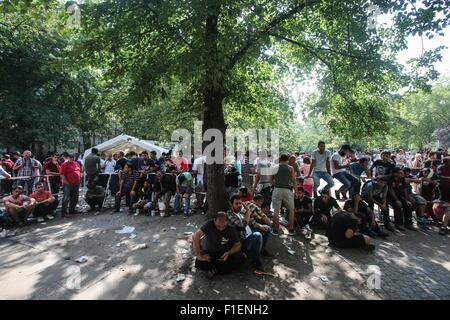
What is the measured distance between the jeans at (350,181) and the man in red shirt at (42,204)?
8777 millimetres

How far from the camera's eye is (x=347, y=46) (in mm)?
7273

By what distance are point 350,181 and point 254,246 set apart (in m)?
4.53

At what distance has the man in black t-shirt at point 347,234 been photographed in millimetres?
6508

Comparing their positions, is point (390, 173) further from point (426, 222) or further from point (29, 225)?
point (29, 225)

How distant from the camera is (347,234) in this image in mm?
6512

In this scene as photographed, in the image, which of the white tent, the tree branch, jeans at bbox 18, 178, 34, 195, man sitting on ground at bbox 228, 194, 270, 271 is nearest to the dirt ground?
man sitting on ground at bbox 228, 194, 270, 271

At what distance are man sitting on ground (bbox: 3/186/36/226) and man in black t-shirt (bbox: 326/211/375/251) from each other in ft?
27.4

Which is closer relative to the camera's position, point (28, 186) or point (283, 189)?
point (283, 189)

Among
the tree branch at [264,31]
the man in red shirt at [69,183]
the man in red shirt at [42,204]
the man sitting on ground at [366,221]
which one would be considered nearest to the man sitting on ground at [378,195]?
the man sitting on ground at [366,221]

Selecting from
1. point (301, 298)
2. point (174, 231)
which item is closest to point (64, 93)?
point (174, 231)

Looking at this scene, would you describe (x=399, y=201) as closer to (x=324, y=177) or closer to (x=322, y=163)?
Result: (x=324, y=177)

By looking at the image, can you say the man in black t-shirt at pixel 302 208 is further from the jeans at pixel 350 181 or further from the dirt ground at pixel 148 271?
the jeans at pixel 350 181

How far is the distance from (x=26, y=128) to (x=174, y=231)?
17408mm

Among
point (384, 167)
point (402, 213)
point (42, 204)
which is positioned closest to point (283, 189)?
point (384, 167)
